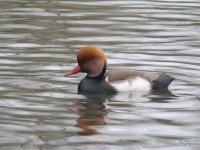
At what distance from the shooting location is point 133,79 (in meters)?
12.9

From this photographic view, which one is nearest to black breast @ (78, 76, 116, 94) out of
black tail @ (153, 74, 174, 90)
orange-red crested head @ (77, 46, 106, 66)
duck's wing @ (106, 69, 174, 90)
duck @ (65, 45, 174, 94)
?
duck @ (65, 45, 174, 94)

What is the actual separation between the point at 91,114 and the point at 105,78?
1.46 metres

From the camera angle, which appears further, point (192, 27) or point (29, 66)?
point (192, 27)

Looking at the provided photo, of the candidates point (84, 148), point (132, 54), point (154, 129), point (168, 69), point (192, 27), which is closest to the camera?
point (84, 148)

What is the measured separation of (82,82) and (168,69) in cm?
178

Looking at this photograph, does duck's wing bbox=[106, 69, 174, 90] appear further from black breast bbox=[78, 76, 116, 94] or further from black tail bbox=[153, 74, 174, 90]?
black breast bbox=[78, 76, 116, 94]

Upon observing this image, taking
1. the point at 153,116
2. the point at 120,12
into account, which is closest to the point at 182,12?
the point at 120,12

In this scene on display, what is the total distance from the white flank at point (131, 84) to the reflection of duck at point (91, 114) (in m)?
0.33

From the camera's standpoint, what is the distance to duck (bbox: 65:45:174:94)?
42.0ft

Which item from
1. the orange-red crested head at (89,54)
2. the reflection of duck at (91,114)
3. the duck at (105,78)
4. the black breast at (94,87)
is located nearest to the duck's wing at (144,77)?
the duck at (105,78)

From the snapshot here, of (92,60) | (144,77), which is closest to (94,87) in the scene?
(92,60)

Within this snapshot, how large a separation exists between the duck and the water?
17 cm

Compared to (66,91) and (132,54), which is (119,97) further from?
(132,54)

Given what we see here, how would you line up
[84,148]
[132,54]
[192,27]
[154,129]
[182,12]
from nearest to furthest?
[84,148] → [154,129] → [132,54] → [192,27] → [182,12]
